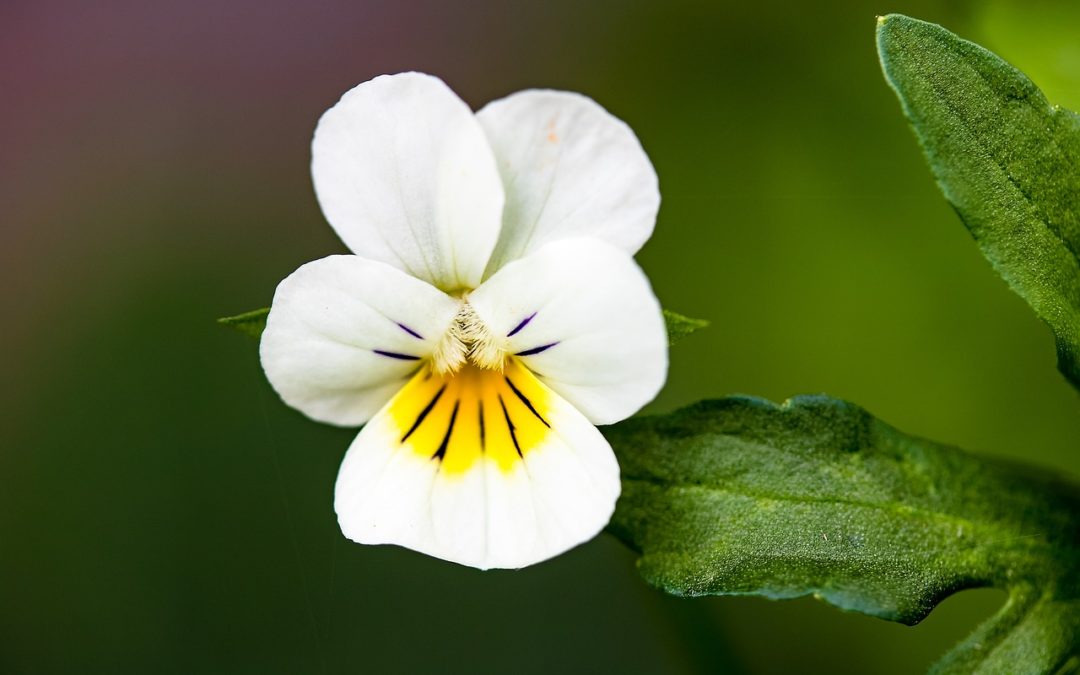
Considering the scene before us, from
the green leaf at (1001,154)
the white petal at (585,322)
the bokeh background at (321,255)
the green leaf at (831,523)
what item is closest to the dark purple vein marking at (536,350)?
the white petal at (585,322)

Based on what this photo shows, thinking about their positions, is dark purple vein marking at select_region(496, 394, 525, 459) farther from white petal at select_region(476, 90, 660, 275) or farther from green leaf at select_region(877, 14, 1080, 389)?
green leaf at select_region(877, 14, 1080, 389)

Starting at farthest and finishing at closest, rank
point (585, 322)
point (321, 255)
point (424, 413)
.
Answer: point (321, 255), point (424, 413), point (585, 322)

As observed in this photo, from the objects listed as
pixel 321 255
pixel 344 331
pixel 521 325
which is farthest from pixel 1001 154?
pixel 321 255

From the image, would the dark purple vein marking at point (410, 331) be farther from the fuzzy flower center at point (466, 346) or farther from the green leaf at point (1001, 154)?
the green leaf at point (1001, 154)

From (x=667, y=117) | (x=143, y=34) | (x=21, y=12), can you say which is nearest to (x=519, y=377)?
(x=667, y=117)

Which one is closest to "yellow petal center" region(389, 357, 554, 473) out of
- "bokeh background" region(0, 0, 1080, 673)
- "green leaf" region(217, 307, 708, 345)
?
"green leaf" region(217, 307, 708, 345)

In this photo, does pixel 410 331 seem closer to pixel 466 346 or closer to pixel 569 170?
pixel 466 346
